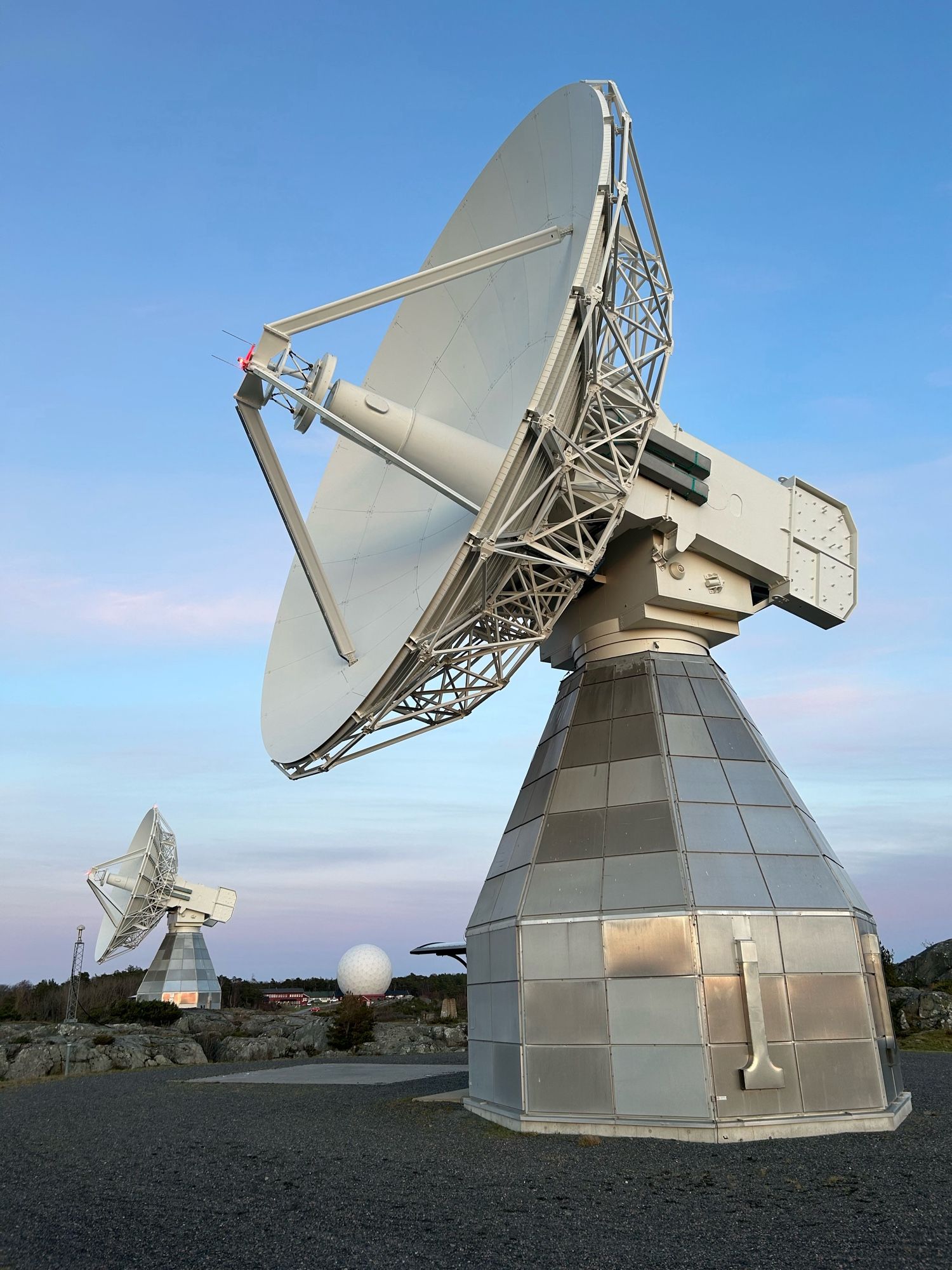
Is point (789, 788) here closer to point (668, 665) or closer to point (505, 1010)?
point (668, 665)

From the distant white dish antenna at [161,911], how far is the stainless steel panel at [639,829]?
3243 centimetres

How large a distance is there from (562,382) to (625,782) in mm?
6065

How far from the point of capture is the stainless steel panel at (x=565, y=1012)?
12570mm

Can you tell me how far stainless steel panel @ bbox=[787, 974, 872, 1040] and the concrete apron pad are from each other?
33.5 feet

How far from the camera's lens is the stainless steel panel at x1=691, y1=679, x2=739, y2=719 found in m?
15.4

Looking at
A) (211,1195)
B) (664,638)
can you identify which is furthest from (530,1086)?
(664,638)

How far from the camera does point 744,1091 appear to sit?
39.0 feet

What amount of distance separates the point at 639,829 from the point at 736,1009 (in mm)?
2648

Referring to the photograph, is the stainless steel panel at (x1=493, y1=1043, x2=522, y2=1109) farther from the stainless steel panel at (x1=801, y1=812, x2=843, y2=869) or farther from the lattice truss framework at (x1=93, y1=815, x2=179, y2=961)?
the lattice truss framework at (x1=93, y1=815, x2=179, y2=961)

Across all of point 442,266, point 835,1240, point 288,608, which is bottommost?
point 835,1240

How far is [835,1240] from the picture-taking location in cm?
743

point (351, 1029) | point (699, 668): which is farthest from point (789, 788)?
point (351, 1029)

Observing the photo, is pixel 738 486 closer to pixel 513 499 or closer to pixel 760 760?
pixel 760 760

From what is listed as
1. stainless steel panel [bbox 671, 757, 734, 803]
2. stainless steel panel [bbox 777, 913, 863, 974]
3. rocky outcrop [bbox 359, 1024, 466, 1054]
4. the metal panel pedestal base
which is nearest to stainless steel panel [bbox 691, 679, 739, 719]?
stainless steel panel [bbox 671, 757, 734, 803]
